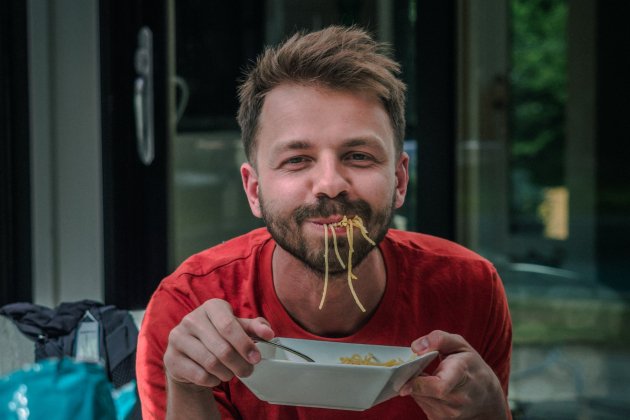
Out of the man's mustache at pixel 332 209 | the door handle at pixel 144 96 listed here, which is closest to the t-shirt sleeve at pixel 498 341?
the man's mustache at pixel 332 209

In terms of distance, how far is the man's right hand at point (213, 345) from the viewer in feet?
3.44

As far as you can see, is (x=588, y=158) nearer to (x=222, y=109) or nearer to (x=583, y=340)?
(x=583, y=340)

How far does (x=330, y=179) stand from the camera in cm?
126

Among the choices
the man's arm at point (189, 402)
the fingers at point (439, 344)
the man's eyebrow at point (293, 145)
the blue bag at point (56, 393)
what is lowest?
the blue bag at point (56, 393)

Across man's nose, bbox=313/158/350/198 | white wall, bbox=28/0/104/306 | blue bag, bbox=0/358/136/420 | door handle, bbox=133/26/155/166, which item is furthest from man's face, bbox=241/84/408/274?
white wall, bbox=28/0/104/306

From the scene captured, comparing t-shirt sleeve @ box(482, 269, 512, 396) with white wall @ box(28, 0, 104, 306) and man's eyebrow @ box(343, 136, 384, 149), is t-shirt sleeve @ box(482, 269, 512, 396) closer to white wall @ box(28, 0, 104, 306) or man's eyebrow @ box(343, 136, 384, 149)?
man's eyebrow @ box(343, 136, 384, 149)

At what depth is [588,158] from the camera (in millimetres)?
3379

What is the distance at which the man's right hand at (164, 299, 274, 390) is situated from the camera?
1.05 m

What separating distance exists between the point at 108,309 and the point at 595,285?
223cm

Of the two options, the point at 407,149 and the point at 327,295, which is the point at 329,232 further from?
the point at 407,149

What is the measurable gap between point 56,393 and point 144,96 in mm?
1362

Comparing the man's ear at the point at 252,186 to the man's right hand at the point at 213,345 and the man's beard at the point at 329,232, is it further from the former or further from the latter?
the man's right hand at the point at 213,345

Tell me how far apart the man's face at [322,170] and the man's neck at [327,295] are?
3.2 inches

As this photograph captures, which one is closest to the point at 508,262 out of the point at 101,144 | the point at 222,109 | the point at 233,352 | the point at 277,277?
the point at 222,109
